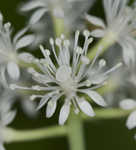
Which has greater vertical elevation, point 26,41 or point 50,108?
point 26,41

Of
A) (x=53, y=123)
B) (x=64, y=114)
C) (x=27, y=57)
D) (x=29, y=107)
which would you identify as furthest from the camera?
→ (x=53, y=123)

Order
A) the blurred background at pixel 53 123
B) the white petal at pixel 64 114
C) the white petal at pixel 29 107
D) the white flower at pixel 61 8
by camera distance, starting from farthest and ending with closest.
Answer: the blurred background at pixel 53 123 → the white petal at pixel 29 107 → the white flower at pixel 61 8 → the white petal at pixel 64 114

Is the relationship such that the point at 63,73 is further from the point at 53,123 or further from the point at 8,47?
the point at 53,123

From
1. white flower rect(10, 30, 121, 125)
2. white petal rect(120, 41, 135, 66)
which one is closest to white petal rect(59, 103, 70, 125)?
white flower rect(10, 30, 121, 125)

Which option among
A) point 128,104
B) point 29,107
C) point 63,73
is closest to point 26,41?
point 63,73

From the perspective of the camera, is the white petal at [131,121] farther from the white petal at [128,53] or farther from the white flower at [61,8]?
the white flower at [61,8]

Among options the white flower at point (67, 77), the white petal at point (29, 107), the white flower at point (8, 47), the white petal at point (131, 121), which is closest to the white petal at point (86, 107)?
the white flower at point (67, 77)

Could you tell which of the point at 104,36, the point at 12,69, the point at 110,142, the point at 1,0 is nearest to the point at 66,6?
the point at 104,36
